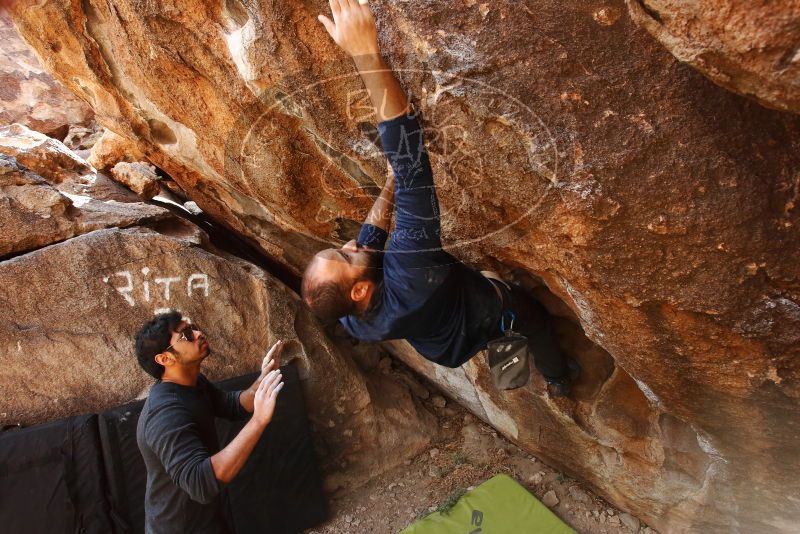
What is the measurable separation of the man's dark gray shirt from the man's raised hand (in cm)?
21

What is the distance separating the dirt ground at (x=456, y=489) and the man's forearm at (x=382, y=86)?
2.56 m

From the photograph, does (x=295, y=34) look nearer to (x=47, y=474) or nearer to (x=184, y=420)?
(x=184, y=420)

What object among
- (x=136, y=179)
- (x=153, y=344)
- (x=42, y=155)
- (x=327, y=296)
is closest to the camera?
(x=327, y=296)

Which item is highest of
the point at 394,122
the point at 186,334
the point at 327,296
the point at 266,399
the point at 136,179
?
the point at 394,122

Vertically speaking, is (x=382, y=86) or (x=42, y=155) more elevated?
(x=382, y=86)

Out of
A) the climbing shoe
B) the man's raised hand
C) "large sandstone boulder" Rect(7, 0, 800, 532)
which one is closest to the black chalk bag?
A: "large sandstone boulder" Rect(7, 0, 800, 532)

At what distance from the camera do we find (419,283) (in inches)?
70.9

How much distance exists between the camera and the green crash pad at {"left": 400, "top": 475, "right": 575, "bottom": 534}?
3104 millimetres

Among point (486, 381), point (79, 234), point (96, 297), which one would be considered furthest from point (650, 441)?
point (79, 234)

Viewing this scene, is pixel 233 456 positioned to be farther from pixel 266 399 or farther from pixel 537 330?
pixel 537 330

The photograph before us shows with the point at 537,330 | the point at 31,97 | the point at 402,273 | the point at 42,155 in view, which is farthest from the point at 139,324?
the point at 31,97

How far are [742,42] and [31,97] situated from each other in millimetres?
8767

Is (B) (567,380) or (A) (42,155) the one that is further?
(A) (42,155)

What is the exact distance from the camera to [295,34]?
195 centimetres
